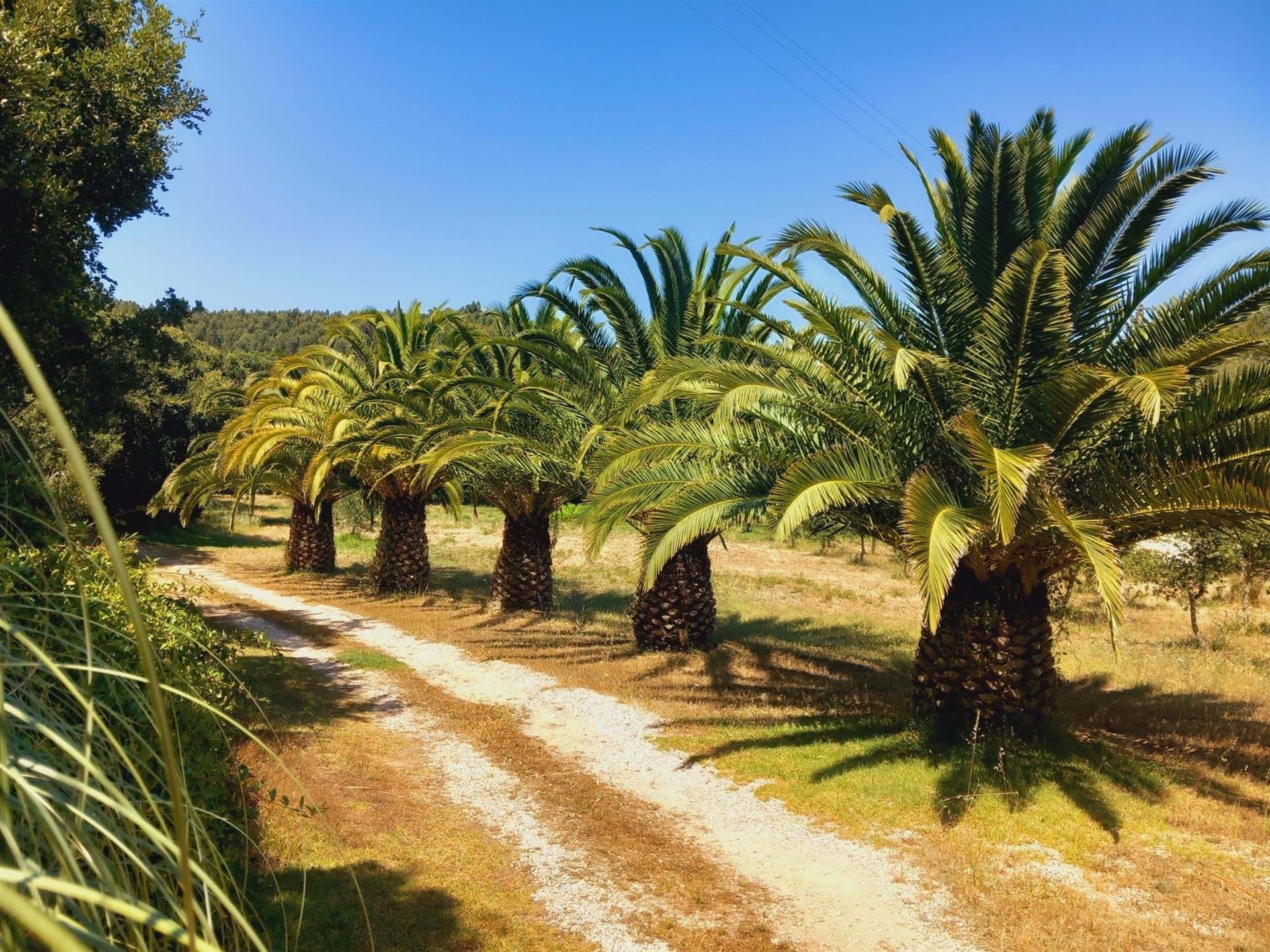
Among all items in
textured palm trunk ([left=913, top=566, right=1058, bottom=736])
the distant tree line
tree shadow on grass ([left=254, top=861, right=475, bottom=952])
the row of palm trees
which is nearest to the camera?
tree shadow on grass ([left=254, top=861, right=475, bottom=952])

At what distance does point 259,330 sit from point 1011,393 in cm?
9597

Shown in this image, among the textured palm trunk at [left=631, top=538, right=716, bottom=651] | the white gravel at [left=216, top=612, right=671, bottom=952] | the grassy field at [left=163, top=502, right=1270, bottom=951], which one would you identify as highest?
the textured palm trunk at [left=631, top=538, right=716, bottom=651]

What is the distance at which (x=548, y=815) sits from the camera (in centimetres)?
690

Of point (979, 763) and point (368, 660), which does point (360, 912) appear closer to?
point (979, 763)

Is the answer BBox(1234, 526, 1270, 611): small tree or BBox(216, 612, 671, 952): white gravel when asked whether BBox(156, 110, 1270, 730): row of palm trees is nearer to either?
BBox(216, 612, 671, 952): white gravel

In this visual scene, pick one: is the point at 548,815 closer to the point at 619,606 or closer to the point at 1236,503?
the point at 1236,503

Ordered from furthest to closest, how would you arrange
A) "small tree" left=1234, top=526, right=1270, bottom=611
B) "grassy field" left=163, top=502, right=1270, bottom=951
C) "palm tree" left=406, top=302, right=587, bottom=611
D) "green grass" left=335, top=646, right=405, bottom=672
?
"small tree" left=1234, top=526, right=1270, bottom=611 < "palm tree" left=406, top=302, right=587, bottom=611 < "green grass" left=335, top=646, right=405, bottom=672 < "grassy field" left=163, top=502, right=1270, bottom=951

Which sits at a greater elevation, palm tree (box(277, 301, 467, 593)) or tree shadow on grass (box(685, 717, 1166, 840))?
palm tree (box(277, 301, 467, 593))

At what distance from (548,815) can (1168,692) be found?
8612 millimetres

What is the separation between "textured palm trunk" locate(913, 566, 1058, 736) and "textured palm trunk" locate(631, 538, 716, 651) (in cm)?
465

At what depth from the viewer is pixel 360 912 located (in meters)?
5.09

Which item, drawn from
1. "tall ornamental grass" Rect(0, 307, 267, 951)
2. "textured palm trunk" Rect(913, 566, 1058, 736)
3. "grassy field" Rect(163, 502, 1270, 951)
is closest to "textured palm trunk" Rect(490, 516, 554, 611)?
"grassy field" Rect(163, 502, 1270, 951)

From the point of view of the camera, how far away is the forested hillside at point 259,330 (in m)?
79.2

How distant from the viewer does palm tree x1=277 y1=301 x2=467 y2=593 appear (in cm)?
1573
